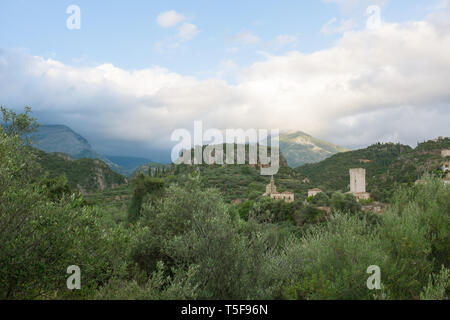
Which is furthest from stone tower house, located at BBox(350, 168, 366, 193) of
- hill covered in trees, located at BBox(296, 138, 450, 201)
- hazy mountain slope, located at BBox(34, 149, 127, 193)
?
hazy mountain slope, located at BBox(34, 149, 127, 193)

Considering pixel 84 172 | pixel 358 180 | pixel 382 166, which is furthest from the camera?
pixel 382 166

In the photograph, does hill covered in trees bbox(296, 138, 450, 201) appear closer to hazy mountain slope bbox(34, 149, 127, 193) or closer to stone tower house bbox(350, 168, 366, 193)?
stone tower house bbox(350, 168, 366, 193)

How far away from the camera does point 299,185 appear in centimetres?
9831

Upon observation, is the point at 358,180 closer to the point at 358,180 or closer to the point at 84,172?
the point at 358,180

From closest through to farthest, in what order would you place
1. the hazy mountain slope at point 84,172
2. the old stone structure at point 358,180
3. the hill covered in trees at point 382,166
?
the old stone structure at point 358,180 < the hill covered in trees at point 382,166 < the hazy mountain slope at point 84,172

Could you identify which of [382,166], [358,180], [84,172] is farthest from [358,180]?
[84,172]

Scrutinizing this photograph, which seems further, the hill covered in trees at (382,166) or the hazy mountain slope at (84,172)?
the hazy mountain slope at (84,172)

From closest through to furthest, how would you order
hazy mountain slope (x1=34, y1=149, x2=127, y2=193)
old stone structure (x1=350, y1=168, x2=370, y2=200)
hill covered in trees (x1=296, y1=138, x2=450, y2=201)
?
1. old stone structure (x1=350, y1=168, x2=370, y2=200)
2. hill covered in trees (x1=296, y1=138, x2=450, y2=201)
3. hazy mountain slope (x1=34, y1=149, x2=127, y2=193)

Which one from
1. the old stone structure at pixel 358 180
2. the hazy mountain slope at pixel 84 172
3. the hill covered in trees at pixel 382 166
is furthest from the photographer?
the hazy mountain slope at pixel 84 172

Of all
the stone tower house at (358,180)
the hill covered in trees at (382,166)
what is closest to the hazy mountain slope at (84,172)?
the hill covered in trees at (382,166)

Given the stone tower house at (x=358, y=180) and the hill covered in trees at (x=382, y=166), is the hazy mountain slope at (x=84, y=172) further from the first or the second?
the stone tower house at (x=358, y=180)

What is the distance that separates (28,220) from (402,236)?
41.3 ft

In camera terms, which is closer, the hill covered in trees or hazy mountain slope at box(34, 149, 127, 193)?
the hill covered in trees
